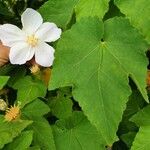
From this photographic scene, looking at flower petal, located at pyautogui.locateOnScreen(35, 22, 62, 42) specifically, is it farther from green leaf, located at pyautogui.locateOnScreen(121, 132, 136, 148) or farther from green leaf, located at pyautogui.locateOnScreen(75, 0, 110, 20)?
green leaf, located at pyautogui.locateOnScreen(121, 132, 136, 148)

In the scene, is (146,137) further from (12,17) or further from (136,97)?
(12,17)

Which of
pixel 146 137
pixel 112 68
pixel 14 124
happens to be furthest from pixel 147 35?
pixel 14 124

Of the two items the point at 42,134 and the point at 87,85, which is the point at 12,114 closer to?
the point at 42,134

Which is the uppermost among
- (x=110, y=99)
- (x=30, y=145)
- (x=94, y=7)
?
(x=94, y=7)

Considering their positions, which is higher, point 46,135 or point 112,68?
point 112,68

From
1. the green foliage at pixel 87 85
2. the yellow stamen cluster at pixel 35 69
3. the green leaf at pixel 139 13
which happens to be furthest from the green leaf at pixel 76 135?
the green leaf at pixel 139 13

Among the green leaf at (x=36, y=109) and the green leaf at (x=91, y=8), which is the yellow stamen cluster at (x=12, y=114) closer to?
the green leaf at (x=36, y=109)

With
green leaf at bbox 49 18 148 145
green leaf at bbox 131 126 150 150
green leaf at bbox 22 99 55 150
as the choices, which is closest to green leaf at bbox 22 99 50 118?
green leaf at bbox 22 99 55 150
